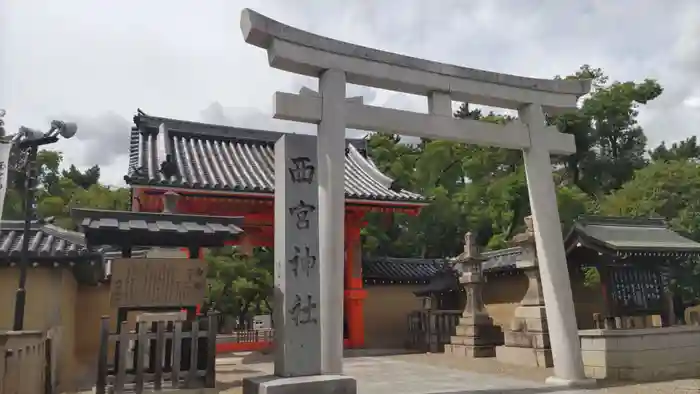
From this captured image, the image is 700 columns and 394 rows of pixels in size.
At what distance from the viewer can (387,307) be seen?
18.4 m

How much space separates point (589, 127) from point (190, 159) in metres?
27.9

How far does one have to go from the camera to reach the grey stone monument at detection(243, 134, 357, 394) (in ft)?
22.4

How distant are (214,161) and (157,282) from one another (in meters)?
8.95

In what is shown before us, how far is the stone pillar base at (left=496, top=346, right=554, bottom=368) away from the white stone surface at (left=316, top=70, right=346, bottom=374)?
650 cm

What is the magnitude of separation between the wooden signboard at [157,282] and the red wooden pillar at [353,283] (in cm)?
831

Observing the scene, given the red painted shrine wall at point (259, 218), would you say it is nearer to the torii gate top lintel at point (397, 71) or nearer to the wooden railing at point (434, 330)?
the wooden railing at point (434, 330)

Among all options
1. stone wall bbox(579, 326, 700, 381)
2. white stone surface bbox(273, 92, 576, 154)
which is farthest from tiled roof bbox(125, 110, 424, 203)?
stone wall bbox(579, 326, 700, 381)

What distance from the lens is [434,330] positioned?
16.6 meters

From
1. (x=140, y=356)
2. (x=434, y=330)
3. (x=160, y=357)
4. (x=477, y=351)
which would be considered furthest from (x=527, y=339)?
(x=140, y=356)

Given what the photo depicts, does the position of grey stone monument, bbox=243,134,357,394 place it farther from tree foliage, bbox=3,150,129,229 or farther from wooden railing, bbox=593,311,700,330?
tree foliage, bbox=3,150,129,229

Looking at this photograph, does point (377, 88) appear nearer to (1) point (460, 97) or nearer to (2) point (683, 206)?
(1) point (460, 97)

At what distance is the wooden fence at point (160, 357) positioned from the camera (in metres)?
6.67

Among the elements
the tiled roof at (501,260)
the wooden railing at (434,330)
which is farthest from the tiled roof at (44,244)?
the tiled roof at (501,260)

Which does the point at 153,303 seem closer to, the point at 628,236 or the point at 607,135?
the point at 628,236
